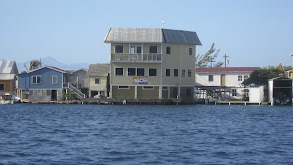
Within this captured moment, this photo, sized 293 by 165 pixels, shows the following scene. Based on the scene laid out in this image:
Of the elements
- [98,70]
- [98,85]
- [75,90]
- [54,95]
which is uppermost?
[98,70]

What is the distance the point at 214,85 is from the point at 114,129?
51473 mm

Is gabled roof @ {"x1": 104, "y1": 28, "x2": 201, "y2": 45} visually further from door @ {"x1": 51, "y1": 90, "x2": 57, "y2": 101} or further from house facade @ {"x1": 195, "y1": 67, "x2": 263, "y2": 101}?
door @ {"x1": 51, "y1": 90, "x2": 57, "y2": 101}

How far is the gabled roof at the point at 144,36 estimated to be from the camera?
67875 mm

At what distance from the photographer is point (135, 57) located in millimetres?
67188

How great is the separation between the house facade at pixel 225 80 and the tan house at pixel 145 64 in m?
12.5

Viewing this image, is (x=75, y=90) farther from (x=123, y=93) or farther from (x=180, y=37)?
(x=180, y=37)

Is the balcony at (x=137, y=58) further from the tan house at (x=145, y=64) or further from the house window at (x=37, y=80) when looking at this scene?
the house window at (x=37, y=80)

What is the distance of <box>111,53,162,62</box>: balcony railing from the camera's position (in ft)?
220

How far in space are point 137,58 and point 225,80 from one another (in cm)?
2269

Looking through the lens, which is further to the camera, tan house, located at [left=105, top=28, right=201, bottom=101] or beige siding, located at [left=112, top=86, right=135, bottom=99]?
beige siding, located at [left=112, top=86, right=135, bottom=99]

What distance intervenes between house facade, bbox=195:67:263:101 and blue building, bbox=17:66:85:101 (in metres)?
21.2

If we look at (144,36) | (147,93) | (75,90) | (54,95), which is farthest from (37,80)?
(144,36)

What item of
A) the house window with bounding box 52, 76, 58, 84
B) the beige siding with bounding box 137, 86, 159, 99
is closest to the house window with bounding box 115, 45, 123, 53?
the beige siding with bounding box 137, 86, 159, 99

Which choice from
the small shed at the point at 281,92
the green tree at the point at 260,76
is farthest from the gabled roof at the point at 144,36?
the green tree at the point at 260,76
